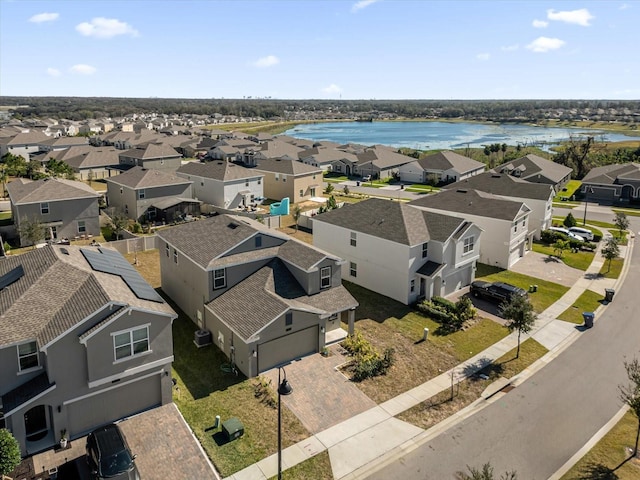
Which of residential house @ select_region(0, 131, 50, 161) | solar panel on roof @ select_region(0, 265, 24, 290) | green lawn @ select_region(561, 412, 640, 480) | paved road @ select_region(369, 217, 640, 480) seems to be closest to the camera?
green lawn @ select_region(561, 412, 640, 480)

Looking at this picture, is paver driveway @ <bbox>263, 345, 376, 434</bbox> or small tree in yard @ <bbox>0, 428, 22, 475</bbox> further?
paver driveway @ <bbox>263, 345, 376, 434</bbox>

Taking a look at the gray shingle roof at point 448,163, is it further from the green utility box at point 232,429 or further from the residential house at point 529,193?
the green utility box at point 232,429

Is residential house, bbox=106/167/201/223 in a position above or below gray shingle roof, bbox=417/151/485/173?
below

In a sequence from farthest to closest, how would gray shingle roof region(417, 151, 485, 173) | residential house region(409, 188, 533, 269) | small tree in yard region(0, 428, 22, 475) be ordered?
gray shingle roof region(417, 151, 485, 173) → residential house region(409, 188, 533, 269) → small tree in yard region(0, 428, 22, 475)

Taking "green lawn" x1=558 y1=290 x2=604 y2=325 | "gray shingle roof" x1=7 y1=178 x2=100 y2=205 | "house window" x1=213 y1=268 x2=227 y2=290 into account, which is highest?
"gray shingle roof" x1=7 y1=178 x2=100 y2=205

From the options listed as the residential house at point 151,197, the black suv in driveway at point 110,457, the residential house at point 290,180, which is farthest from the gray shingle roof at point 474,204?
the black suv in driveway at point 110,457

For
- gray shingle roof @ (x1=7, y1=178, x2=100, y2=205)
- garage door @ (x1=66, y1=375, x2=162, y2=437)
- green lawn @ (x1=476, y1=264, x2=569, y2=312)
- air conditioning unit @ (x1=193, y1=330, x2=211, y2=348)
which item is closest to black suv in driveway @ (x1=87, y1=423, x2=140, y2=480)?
garage door @ (x1=66, y1=375, x2=162, y2=437)

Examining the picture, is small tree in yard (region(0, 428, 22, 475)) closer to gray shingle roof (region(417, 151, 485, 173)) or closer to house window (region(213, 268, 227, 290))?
house window (region(213, 268, 227, 290))
